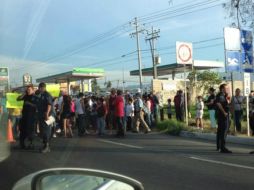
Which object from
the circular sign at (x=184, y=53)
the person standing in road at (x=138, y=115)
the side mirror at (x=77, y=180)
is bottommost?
the person standing in road at (x=138, y=115)

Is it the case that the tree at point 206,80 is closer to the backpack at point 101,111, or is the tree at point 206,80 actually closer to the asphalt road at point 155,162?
the backpack at point 101,111

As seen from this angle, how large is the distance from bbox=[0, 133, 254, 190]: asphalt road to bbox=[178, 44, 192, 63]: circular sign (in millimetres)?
5086

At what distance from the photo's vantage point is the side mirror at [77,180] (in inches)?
103

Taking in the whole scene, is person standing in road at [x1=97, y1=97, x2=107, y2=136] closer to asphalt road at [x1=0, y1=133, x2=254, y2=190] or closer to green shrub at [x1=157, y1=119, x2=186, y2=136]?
green shrub at [x1=157, y1=119, x2=186, y2=136]

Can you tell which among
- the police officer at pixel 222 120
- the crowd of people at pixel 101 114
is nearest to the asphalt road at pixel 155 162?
the police officer at pixel 222 120

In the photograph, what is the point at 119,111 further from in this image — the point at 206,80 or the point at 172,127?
the point at 206,80

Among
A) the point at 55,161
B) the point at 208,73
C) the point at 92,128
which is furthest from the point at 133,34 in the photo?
the point at 55,161

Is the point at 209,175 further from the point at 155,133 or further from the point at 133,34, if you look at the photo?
the point at 133,34

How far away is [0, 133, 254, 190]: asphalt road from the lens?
8.10m

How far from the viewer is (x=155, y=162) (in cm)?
1032

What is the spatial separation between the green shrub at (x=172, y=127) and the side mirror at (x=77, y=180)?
1503cm

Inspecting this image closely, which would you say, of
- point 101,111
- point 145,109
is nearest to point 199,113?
point 145,109

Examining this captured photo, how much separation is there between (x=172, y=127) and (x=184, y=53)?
9.79ft

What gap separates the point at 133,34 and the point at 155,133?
4031cm
